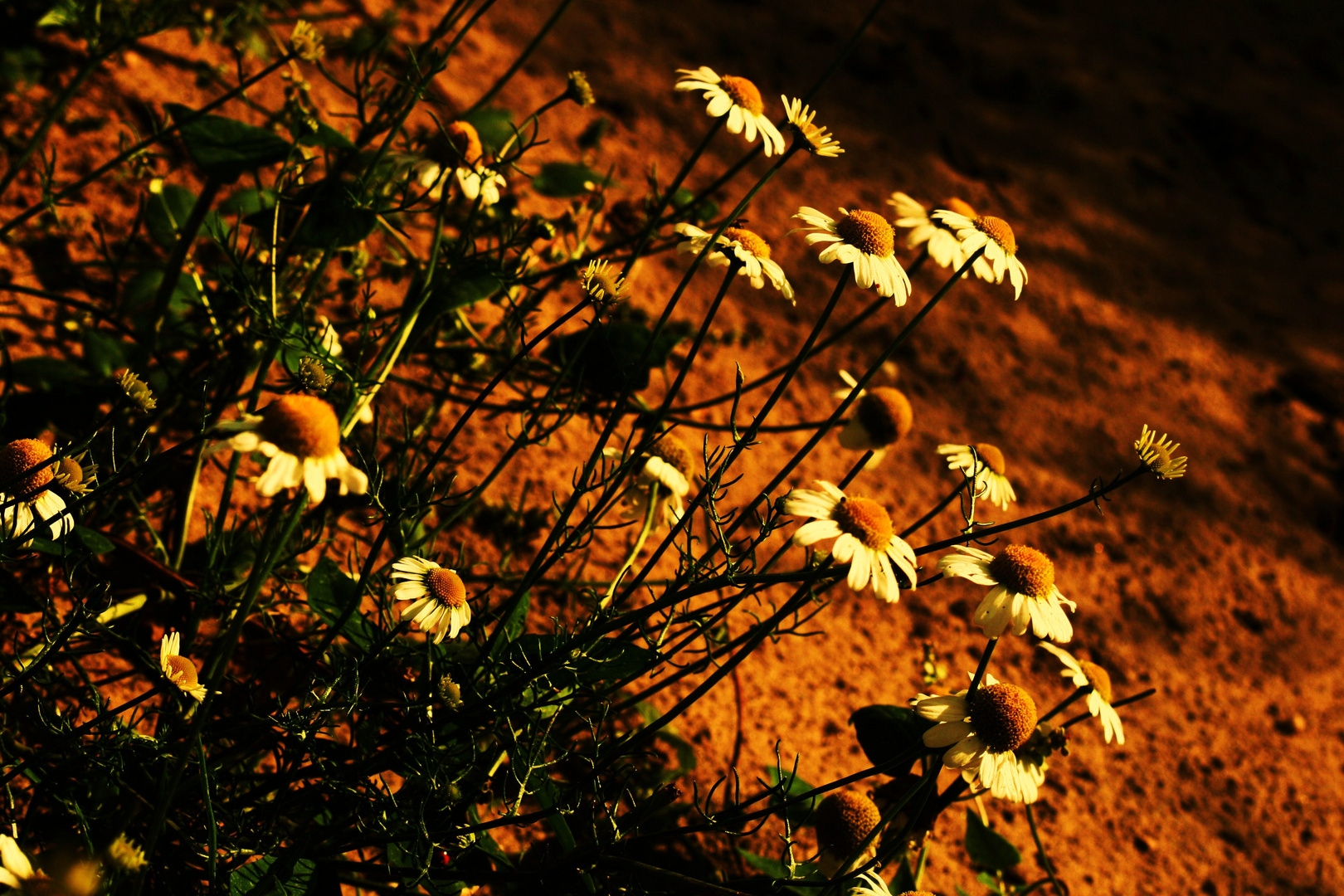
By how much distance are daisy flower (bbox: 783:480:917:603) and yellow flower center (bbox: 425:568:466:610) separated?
13.0 inches

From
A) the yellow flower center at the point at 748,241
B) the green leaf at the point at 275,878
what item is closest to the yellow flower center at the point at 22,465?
the green leaf at the point at 275,878

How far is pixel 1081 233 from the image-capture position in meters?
2.94

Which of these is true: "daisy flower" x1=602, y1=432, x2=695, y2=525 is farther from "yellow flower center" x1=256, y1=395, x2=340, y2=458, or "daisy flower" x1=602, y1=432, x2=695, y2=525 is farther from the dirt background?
"yellow flower center" x1=256, y1=395, x2=340, y2=458

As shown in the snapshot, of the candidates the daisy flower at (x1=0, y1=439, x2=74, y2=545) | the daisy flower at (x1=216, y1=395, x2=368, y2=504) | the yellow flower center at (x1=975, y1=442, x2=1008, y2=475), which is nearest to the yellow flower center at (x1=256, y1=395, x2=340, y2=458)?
the daisy flower at (x1=216, y1=395, x2=368, y2=504)

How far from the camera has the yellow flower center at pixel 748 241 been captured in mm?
967

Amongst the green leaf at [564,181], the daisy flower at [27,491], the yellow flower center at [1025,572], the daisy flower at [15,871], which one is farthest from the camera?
the green leaf at [564,181]

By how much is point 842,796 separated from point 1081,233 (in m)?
2.40

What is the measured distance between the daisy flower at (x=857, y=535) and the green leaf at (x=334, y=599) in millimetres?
481

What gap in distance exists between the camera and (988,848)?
1233 millimetres

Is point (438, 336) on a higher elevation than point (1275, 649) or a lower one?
higher

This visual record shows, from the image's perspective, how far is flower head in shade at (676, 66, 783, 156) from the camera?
1.01m

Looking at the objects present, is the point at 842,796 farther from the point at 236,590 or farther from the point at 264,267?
the point at 264,267

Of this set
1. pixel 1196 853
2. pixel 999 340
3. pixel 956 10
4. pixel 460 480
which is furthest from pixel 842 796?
pixel 956 10

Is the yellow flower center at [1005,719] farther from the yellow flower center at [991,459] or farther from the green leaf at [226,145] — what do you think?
the green leaf at [226,145]
